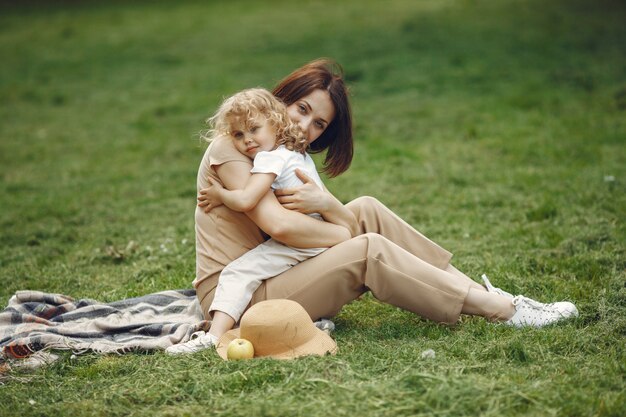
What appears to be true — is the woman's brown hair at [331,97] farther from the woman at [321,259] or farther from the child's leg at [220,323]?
the child's leg at [220,323]

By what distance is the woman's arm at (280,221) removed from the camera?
14.7 feet

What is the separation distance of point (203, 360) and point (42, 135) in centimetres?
924

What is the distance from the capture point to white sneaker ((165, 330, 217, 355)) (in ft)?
14.4

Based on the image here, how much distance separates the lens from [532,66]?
46.5 ft

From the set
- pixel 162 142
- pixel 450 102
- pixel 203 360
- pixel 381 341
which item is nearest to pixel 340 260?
pixel 381 341

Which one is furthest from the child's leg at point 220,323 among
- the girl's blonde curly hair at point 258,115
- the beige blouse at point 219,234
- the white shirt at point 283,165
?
the girl's blonde curly hair at point 258,115

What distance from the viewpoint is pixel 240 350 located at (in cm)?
412

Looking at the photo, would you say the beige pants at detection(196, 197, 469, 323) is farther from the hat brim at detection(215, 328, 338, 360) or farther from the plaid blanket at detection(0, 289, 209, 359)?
the plaid blanket at detection(0, 289, 209, 359)

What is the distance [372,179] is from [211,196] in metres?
4.58

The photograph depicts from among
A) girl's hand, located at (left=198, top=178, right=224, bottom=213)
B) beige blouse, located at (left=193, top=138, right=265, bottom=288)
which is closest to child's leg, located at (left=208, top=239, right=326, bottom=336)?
beige blouse, located at (left=193, top=138, right=265, bottom=288)

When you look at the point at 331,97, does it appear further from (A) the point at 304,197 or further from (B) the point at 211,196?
(B) the point at 211,196

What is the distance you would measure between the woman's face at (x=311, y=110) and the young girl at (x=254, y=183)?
194 millimetres

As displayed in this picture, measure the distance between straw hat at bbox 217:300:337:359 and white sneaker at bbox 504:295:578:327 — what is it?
3.94ft

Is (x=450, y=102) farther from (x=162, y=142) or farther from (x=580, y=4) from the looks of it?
(x=580, y=4)
